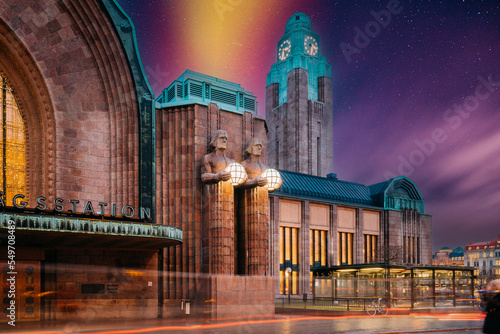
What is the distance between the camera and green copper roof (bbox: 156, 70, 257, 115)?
98.7ft

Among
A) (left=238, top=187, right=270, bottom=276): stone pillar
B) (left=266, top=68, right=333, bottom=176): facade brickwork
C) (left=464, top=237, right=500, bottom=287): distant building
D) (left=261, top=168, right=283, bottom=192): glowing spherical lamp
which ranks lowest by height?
(left=464, top=237, right=500, bottom=287): distant building

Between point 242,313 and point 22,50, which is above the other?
point 22,50

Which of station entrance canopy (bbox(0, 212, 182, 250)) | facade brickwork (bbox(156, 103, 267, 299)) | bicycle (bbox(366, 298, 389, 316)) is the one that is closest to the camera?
station entrance canopy (bbox(0, 212, 182, 250))

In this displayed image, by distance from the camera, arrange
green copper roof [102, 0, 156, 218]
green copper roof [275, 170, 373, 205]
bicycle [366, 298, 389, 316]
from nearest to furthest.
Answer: green copper roof [102, 0, 156, 218]
bicycle [366, 298, 389, 316]
green copper roof [275, 170, 373, 205]

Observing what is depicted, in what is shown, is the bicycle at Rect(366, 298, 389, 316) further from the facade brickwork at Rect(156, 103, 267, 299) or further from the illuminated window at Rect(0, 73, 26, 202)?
the illuminated window at Rect(0, 73, 26, 202)

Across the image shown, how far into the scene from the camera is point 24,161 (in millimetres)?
25547

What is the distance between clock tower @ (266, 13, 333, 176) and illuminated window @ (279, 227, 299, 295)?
4344 centimetres

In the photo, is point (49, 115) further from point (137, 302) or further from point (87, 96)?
point (137, 302)

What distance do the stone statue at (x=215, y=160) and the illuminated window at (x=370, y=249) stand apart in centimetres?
3734

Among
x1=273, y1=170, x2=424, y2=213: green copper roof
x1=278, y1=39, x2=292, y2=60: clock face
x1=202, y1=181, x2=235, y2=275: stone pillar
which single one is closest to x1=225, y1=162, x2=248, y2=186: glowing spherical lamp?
x1=202, y1=181, x2=235, y2=275: stone pillar

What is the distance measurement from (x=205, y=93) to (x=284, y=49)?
260 ft

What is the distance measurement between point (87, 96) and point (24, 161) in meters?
4.76

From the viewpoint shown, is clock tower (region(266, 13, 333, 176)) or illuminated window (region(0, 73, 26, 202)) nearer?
illuminated window (region(0, 73, 26, 202))

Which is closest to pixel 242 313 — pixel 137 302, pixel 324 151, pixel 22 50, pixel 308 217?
pixel 137 302
